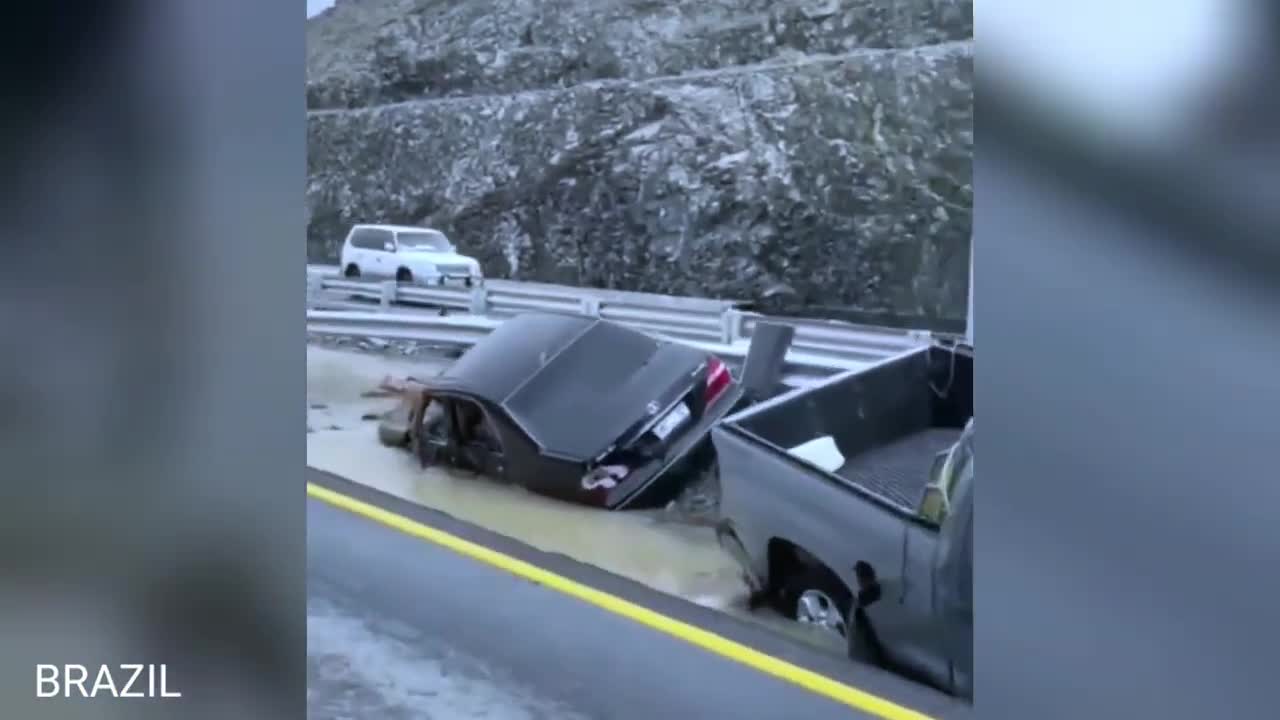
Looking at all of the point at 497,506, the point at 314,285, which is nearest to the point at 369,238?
the point at 314,285

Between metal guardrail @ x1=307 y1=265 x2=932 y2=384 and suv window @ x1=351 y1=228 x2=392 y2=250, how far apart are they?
60mm

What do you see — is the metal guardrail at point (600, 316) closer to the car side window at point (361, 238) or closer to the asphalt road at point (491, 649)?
the car side window at point (361, 238)

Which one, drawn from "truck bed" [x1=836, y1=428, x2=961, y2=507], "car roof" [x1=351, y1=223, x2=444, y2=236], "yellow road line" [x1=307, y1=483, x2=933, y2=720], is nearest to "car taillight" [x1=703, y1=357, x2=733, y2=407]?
"truck bed" [x1=836, y1=428, x2=961, y2=507]

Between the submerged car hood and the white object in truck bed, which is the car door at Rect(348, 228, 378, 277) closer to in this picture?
the submerged car hood

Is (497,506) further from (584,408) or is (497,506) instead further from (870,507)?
(870,507)

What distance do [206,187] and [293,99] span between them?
0.63ft

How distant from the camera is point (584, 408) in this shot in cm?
179

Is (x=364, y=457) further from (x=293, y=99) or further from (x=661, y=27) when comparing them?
(x=661, y=27)

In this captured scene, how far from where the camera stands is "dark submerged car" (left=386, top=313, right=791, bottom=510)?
1.72 metres

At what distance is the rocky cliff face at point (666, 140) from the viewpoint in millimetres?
1551

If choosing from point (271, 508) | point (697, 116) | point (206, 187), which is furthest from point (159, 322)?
point (697, 116)

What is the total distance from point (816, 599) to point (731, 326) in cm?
42

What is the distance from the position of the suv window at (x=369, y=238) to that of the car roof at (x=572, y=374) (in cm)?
23

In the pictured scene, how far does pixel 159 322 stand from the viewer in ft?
5.64
